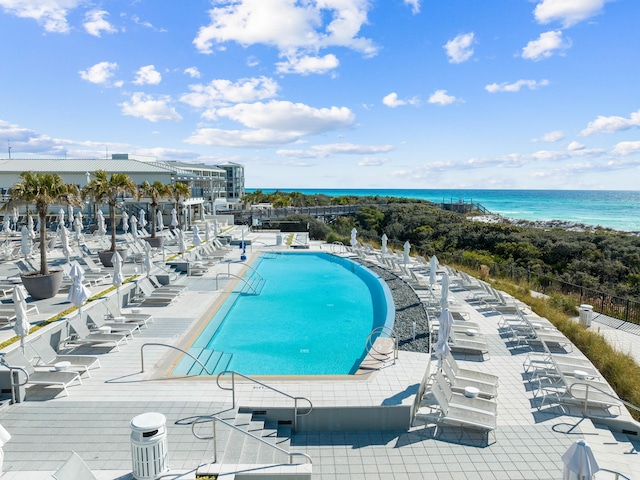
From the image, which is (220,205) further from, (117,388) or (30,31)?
(117,388)

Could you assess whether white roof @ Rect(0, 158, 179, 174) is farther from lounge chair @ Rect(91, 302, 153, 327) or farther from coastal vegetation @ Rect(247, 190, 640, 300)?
lounge chair @ Rect(91, 302, 153, 327)

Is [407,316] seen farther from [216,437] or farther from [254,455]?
[216,437]

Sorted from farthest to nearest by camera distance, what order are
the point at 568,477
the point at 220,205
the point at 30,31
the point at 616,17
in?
the point at 220,205, the point at 30,31, the point at 616,17, the point at 568,477

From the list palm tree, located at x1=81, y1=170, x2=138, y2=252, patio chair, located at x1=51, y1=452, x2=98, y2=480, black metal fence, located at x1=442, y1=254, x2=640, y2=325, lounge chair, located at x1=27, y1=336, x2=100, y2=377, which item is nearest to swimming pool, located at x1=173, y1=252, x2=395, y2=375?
lounge chair, located at x1=27, y1=336, x2=100, y2=377

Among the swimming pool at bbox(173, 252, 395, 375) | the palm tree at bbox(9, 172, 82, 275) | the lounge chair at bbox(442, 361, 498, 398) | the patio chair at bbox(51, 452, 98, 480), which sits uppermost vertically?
the palm tree at bbox(9, 172, 82, 275)

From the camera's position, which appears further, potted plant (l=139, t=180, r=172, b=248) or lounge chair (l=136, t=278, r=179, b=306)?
potted plant (l=139, t=180, r=172, b=248)

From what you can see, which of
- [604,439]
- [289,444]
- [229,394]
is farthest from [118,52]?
[604,439]

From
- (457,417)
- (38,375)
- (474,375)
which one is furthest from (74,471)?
(474,375)

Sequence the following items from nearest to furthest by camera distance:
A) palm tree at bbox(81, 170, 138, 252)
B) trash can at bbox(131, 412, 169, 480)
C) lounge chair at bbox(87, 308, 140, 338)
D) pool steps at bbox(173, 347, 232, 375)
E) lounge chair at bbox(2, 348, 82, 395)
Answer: trash can at bbox(131, 412, 169, 480) < lounge chair at bbox(2, 348, 82, 395) < pool steps at bbox(173, 347, 232, 375) < lounge chair at bbox(87, 308, 140, 338) < palm tree at bbox(81, 170, 138, 252)
